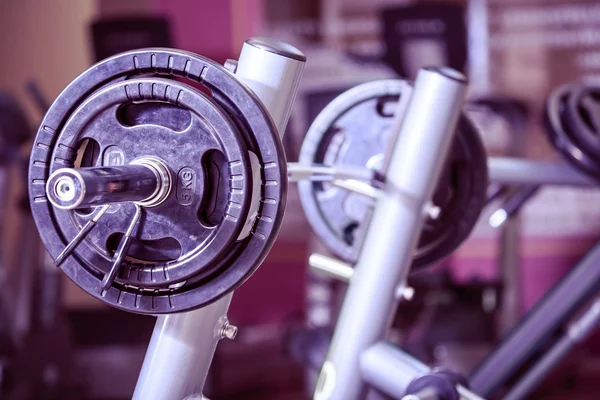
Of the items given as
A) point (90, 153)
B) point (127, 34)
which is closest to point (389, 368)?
point (90, 153)

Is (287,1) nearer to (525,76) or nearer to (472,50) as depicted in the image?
(472,50)

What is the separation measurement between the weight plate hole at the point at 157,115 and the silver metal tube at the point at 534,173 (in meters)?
0.76

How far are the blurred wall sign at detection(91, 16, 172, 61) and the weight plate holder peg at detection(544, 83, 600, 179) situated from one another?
1.43 m

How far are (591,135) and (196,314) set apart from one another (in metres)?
0.84

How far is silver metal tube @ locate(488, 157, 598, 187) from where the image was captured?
4.27ft

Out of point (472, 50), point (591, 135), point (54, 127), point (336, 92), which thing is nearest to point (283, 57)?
point (54, 127)

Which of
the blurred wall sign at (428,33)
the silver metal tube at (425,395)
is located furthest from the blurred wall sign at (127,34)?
the silver metal tube at (425,395)

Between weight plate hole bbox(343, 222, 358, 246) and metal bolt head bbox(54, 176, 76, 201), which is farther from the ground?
metal bolt head bbox(54, 176, 76, 201)

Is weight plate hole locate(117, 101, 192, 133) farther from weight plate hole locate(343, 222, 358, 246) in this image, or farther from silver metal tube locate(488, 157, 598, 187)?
silver metal tube locate(488, 157, 598, 187)

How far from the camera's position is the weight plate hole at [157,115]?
0.66 meters

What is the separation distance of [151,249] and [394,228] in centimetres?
38

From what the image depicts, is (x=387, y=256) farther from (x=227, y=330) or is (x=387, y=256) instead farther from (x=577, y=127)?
(x=577, y=127)

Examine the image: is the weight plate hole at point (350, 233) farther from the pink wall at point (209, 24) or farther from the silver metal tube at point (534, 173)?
the pink wall at point (209, 24)

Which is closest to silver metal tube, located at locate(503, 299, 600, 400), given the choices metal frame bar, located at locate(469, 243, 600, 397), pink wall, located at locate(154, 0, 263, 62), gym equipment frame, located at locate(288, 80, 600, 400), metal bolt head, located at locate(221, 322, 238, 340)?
metal frame bar, located at locate(469, 243, 600, 397)
